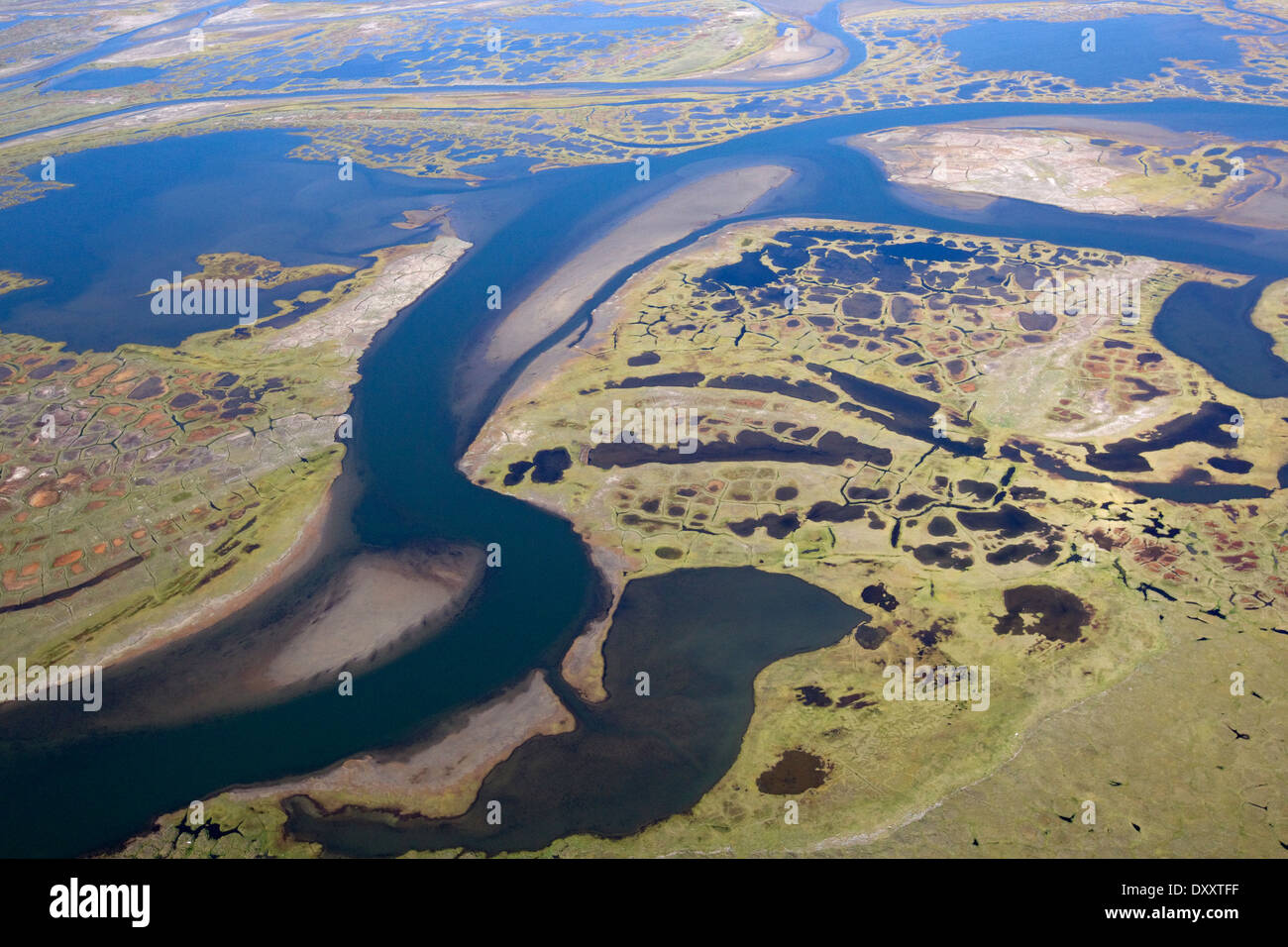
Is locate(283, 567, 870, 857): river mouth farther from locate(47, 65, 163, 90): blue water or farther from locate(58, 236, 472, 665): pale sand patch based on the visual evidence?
locate(47, 65, 163, 90): blue water

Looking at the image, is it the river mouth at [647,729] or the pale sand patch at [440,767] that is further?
the pale sand patch at [440,767]

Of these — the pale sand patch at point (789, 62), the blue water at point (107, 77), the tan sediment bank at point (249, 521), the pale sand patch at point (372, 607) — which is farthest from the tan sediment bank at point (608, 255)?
the blue water at point (107, 77)

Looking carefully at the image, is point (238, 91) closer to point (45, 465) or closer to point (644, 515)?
point (45, 465)

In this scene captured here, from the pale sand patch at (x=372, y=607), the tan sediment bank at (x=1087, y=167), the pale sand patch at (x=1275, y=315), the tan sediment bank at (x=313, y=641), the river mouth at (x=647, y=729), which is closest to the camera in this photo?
the river mouth at (x=647, y=729)

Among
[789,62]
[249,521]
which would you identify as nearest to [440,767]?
[249,521]

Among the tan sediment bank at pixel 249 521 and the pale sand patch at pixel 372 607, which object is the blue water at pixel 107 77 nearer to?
the tan sediment bank at pixel 249 521

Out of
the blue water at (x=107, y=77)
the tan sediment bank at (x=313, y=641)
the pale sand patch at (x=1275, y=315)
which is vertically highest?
the blue water at (x=107, y=77)

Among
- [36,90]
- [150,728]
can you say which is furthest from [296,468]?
[36,90]
